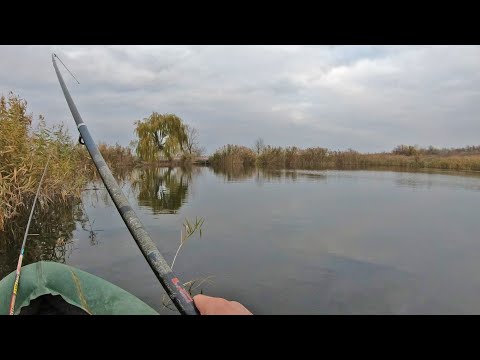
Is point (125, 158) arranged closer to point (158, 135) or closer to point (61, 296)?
point (158, 135)

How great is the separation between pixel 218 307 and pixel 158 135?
26.4 meters

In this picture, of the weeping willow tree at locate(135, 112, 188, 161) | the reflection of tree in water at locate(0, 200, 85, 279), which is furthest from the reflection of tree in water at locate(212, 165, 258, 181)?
the reflection of tree in water at locate(0, 200, 85, 279)

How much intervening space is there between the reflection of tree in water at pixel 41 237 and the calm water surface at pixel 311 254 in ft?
0.68

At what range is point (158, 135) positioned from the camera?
86.6ft

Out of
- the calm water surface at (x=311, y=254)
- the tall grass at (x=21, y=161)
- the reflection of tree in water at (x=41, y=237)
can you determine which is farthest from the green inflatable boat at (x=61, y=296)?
the tall grass at (x=21, y=161)

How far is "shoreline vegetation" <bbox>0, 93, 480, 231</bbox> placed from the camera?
5.57m

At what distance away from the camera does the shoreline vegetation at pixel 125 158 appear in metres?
5.57

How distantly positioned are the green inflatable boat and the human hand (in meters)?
0.79

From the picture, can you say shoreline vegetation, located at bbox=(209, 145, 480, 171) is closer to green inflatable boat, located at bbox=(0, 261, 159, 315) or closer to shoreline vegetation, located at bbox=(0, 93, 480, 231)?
shoreline vegetation, located at bbox=(0, 93, 480, 231)

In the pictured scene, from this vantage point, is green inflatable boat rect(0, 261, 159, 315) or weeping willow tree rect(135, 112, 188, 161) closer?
green inflatable boat rect(0, 261, 159, 315)

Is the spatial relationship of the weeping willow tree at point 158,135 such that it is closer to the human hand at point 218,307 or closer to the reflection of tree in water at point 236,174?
the reflection of tree in water at point 236,174

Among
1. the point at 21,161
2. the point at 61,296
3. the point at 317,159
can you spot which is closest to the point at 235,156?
the point at 317,159
